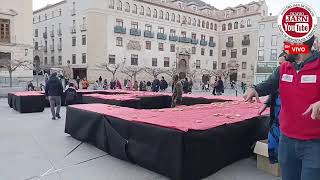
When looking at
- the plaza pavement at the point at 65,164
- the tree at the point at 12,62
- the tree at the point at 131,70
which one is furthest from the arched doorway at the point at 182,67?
the plaza pavement at the point at 65,164

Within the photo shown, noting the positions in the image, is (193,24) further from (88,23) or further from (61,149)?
(61,149)

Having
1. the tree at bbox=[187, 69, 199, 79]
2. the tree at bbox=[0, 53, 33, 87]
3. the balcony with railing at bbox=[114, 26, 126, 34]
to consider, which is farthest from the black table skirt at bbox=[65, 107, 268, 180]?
the tree at bbox=[187, 69, 199, 79]

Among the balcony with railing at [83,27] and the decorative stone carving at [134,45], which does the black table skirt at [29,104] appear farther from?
the decorative stone carving at [134,45]

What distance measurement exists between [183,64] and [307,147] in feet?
162

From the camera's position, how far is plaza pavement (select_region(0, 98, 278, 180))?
4.70m

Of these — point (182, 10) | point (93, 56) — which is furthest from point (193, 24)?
point (93, 56)

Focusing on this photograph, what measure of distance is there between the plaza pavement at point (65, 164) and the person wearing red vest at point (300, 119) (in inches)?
91.3

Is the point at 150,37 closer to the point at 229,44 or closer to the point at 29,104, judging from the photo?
the point at 229,44

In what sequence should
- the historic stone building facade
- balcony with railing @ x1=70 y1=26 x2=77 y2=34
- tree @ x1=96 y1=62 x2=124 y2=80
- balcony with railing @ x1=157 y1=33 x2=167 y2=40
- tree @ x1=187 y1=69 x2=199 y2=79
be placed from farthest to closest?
tree @ x1=187 y1=69 x2=199 y2=79 → balcony with railing @ x1=157 y1=33 x2=167 y2=40 → balcony with railing @ x1=70 y1=26 x2=77 y2=34 → the historic stone building facade → tree @ x1=96 y1=62 x2=124 y2=80

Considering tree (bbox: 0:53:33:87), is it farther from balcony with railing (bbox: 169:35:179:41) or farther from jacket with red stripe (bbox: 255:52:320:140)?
jacket with red stripe (bbox: 255:52:320:140)

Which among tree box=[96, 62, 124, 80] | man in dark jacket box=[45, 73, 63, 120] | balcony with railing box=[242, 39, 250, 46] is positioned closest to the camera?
man in dark jacket box=[45, 73, 63, 120]

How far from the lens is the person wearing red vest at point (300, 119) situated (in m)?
2.25

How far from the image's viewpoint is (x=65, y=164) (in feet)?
17.4

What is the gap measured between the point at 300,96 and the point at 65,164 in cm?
425
